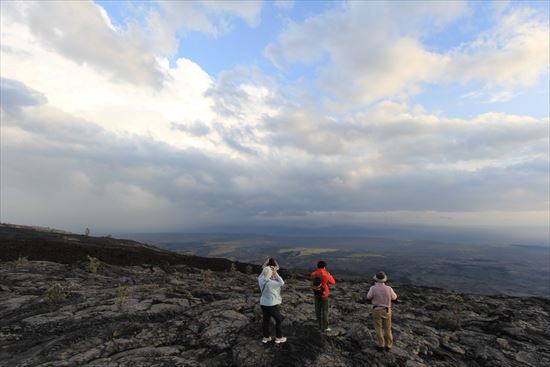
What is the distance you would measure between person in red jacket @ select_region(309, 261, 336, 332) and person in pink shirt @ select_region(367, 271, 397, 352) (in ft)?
5.54

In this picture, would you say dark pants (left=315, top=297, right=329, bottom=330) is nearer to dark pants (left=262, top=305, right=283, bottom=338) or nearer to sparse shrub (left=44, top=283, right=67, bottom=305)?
dark pants (left=262, top=305, right=283, bottom=338)

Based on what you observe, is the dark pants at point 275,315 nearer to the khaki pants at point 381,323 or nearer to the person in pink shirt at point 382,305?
the person in pink shirt at point 382,305

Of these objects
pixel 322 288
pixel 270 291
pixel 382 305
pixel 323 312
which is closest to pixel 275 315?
pixel 270 291

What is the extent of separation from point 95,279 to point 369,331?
20501mm

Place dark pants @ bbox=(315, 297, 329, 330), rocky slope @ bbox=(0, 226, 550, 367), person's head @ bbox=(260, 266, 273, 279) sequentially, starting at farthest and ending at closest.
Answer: dark pants @ bbox=(315, 297, 329, 330), person's head @ bbox=(260, 266, 273, 279), rocky slope @ bbox=(0, 226, 550, 367)

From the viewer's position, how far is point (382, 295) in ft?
38.5

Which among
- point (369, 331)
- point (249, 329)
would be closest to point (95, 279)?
point (249, 329)

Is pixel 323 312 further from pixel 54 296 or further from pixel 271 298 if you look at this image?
pixel 54 296

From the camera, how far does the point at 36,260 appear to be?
2783 cm

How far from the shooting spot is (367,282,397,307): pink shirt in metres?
11.7

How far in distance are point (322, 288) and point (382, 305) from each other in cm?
235

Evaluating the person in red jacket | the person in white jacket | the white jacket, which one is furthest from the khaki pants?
the white jacket

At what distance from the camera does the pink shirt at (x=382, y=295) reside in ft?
38.4

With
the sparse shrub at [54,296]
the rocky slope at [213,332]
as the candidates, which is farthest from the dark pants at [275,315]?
the sparse shrub at [54,296]
